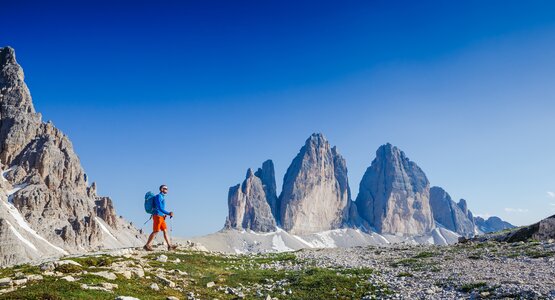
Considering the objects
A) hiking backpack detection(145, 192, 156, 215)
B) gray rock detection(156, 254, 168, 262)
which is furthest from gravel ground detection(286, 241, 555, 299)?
hiking backpack detection(145, 192, 156, 215)

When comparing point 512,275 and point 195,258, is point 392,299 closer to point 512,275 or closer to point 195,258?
point 512,275

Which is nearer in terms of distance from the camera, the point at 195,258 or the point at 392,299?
the point at 392,299

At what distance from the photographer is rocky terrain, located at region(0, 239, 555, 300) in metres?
18.4

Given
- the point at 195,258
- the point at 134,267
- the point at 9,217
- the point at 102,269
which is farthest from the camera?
the point at 9,217

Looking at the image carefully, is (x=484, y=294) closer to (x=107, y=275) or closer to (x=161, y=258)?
(x=107, y=275)

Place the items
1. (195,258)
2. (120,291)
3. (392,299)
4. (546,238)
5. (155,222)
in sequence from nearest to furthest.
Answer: (120,291), (392,299), (155,222), (195,258), (546,238)

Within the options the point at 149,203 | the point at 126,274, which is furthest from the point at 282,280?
the point at 149,203

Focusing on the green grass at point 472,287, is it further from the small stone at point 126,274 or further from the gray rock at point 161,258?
the gray rock at point 161,258

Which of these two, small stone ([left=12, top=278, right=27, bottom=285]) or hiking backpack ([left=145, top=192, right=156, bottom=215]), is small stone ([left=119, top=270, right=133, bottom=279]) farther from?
hiking backpack ([left=145, top=192, right=156, bottom=215])

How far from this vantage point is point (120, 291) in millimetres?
18203

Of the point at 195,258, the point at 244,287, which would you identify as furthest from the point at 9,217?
the point at 244,287

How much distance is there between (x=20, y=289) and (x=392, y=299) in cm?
1676

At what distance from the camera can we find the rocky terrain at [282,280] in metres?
18.4

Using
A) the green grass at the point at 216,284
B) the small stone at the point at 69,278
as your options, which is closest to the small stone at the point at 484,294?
the green grass at the point at 216,284
